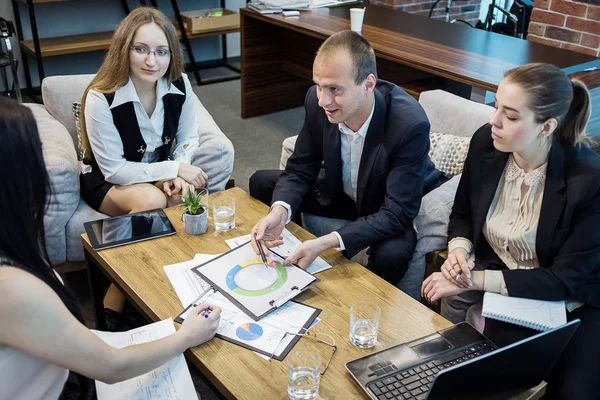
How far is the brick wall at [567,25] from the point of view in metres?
3.21

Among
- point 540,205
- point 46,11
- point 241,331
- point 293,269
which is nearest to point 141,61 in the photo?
point 293,269

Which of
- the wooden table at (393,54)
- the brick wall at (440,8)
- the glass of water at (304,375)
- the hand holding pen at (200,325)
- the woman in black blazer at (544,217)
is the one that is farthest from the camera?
the brick wall at (440,8)

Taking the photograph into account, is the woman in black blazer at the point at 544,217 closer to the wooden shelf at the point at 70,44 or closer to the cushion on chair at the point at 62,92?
the cushion on chair at the point at 62,92

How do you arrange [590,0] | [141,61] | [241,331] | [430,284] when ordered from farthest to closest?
[590,0]
[141,61]
[430,284]
[241,331]

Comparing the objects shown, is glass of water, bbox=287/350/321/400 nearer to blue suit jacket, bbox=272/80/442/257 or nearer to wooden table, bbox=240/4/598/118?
blue suit jacket, bbox=272/80/442/257

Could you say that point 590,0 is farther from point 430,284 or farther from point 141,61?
point 141,61

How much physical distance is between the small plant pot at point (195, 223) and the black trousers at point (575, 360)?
2.93 feet

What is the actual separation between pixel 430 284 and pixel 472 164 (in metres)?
0.40

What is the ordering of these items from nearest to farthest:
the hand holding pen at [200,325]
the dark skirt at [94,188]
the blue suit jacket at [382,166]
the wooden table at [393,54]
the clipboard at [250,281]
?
the hand holding pen at [200,325] < the clipboard at [250,281] < the blue suit jacket at [382,166] < the dark skirt at [94,188] < the wooden table at [393,54]

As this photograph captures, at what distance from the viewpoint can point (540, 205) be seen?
177 cm

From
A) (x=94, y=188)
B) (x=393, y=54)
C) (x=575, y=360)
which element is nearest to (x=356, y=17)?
(x=393, y=54)

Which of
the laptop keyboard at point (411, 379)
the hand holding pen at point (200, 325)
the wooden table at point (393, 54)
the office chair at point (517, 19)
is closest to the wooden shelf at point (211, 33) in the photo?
the wooden table at point (393, 54)

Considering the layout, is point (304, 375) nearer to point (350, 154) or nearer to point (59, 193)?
point (350, 154)

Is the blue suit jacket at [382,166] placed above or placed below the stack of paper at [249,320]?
above
